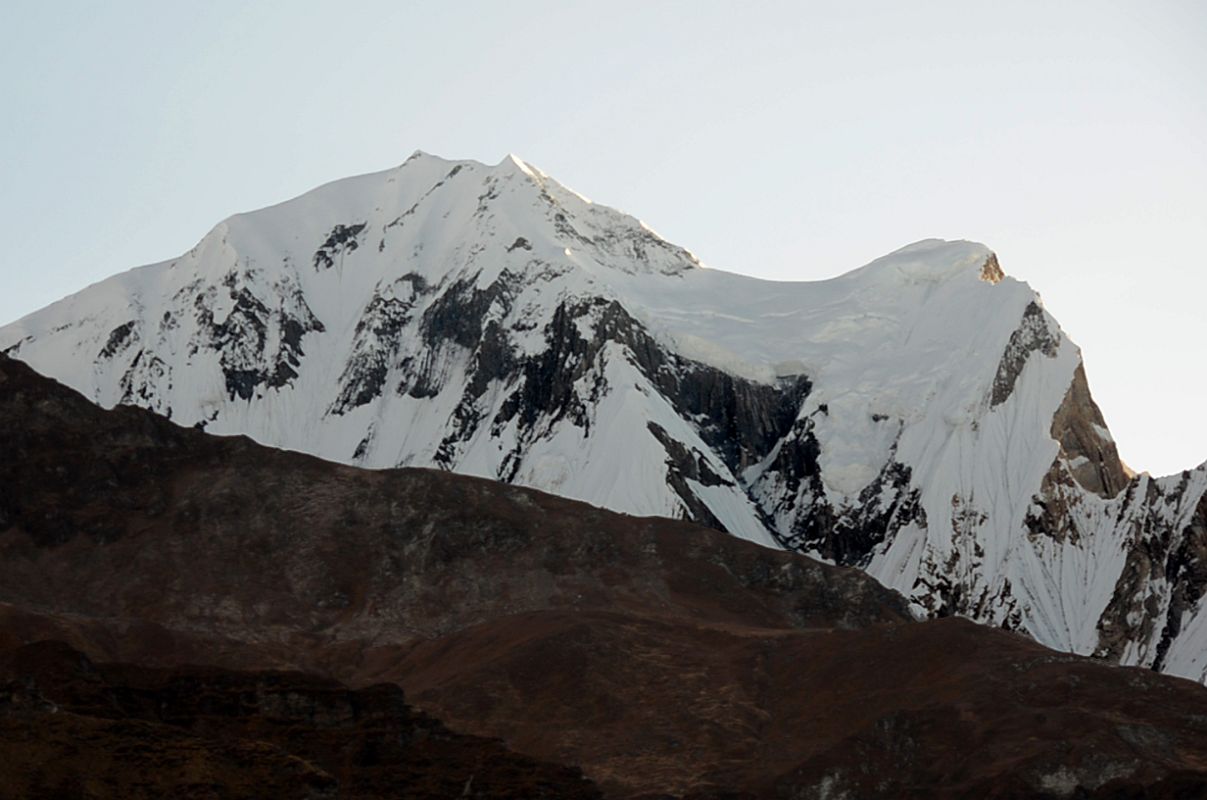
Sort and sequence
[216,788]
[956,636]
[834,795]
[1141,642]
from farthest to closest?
1. [1141,642]
2. [956,636]
3. [834,795]
4. [216,788]

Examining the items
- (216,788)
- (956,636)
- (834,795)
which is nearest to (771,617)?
(956,636)

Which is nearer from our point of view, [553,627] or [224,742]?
[224,742]

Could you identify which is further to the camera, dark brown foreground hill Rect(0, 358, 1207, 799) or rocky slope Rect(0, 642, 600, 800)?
dark brown foreground hill Rect(0, 358, 1207, 799)

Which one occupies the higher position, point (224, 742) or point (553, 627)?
point (553, 627)

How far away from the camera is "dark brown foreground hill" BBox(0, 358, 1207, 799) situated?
11750cm

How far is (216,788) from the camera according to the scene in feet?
298

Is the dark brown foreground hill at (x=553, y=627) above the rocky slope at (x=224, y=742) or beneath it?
above

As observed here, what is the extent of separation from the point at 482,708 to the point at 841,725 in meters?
22.9

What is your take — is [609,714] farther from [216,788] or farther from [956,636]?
[216,788]

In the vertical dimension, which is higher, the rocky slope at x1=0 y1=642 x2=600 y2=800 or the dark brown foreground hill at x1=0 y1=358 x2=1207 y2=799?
the dark brown foreground hill at x1=0 y1=358 x2=1207 y2=799

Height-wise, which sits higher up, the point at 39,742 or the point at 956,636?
the point at 956,636

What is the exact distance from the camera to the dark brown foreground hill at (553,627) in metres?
118

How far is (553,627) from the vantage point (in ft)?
468

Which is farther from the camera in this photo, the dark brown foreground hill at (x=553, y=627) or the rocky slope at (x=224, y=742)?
the dark brown foreground hill at (x=553, y=627)
